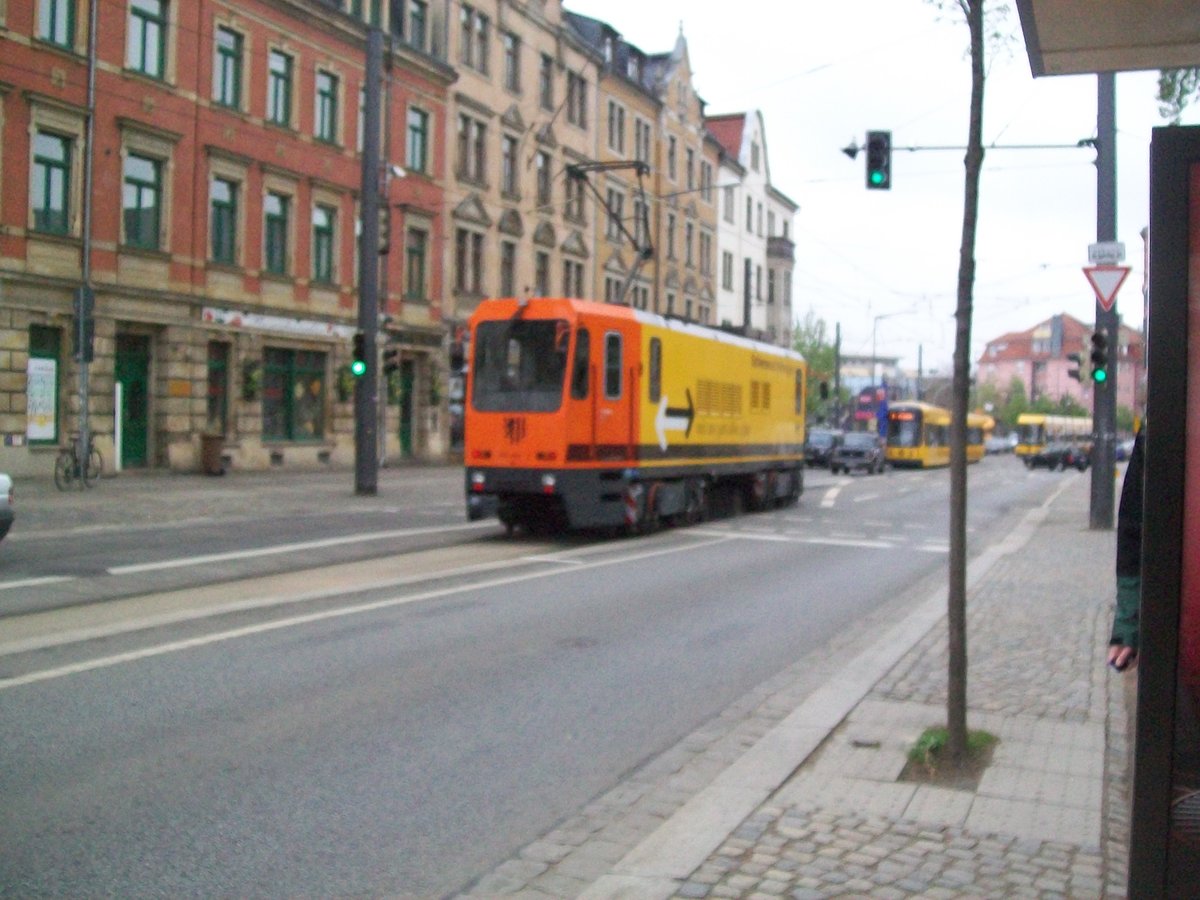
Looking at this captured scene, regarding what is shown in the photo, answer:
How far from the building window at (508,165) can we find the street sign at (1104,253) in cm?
2925

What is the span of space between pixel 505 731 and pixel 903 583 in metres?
8.36

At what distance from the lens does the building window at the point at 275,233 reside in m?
33.2

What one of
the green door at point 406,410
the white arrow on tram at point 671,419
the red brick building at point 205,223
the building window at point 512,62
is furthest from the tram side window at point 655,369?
the building window at point 512,62

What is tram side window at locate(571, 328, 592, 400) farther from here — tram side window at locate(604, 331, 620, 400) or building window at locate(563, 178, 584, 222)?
building window at locate(563, 178, 584, 222)

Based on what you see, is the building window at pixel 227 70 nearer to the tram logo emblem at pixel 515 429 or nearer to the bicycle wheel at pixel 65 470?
the bicycle wheel at pixel 65 470

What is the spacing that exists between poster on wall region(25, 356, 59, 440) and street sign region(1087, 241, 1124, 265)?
1983cm

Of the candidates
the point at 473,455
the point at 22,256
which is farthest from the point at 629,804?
the point at 22,256

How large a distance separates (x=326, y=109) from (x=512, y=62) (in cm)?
1096

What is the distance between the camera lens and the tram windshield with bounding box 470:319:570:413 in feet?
58.6

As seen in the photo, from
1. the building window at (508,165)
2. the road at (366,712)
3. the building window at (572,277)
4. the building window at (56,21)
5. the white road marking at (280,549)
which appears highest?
the building window at (508,165)

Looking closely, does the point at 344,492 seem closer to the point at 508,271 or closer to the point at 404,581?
the point at 404,581

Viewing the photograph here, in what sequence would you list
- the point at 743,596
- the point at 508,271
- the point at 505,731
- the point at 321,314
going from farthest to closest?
1. the point at 508,271
2. the point at 321,314
3. the point at 743,596
4. the point at 505,731

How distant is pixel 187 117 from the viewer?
3003 cm

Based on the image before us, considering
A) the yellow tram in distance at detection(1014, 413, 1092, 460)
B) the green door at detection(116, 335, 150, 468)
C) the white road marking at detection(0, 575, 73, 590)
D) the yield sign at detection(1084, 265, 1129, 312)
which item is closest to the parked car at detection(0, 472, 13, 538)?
the white road marking at detection(0, 575, 73, 590)
